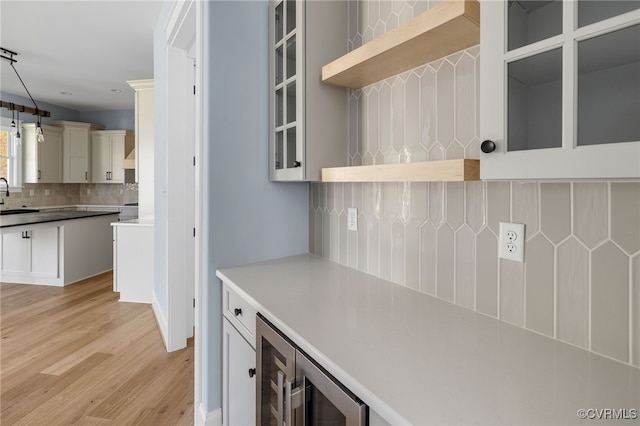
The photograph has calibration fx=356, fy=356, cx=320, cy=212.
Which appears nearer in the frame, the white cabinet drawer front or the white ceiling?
the white cabinet drawer front

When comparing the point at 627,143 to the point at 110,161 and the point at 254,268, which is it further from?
the point at 110,161

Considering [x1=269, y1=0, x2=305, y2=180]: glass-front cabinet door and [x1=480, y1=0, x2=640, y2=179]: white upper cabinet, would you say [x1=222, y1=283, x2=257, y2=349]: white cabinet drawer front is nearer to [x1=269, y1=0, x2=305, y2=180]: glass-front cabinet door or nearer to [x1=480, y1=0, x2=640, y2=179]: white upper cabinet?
[x1=269, y1=0, x2=305, y2=180]: glass-front cabinet door

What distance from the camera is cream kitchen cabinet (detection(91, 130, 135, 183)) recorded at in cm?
630

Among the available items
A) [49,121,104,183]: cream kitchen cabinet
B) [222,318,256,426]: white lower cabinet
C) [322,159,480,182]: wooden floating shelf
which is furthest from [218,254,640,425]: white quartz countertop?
[49,121,104,183]: cream kitchen cabinet

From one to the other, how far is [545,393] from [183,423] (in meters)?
1.80

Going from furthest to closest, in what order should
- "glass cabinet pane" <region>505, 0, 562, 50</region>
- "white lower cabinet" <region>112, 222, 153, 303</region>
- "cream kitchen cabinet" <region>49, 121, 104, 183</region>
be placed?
"cream kitchen cabinet" <region>49, 121, 104, 183</region> → "white lower cabinet" <region>112, 222, 153, 303</region> → "glass cabinet pane" <region>505, 0, 562, 50</region>

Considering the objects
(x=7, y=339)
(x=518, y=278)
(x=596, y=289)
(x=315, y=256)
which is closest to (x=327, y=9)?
(x=315, y=256)

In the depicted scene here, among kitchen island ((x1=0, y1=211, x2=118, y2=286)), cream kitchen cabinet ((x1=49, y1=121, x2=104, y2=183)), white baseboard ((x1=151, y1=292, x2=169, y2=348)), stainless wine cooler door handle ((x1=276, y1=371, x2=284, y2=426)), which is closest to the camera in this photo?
stainless wine cooler door handle ((x1=276, y1=371, x2=284, y2=426))

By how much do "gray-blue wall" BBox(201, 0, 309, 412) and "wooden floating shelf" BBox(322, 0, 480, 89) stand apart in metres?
0.48

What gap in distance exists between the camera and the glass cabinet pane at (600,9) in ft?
2.06

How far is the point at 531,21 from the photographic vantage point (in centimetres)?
76

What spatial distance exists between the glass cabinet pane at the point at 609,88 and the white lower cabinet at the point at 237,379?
47.2 inches

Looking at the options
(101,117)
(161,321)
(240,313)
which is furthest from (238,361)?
(101,117)

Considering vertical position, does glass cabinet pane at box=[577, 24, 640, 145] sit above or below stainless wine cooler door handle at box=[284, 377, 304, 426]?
above
